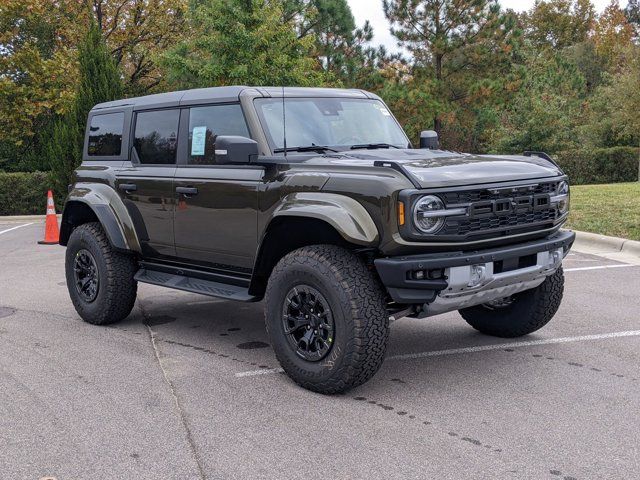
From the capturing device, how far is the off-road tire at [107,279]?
6.35 meters

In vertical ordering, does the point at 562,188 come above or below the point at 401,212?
above

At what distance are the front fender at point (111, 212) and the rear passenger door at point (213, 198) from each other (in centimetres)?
62

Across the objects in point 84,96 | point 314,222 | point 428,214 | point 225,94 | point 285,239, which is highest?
point 84,96

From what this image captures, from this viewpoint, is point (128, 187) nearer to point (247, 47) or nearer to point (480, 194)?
point (480, 194)

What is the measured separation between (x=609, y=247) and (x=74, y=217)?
722 cm

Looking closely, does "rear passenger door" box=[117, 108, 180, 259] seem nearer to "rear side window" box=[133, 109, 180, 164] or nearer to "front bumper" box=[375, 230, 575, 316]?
"rear side window" box=[133, 109, 180, 164]

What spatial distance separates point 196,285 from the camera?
570 cm

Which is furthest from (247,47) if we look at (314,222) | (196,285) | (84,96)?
(314,222)

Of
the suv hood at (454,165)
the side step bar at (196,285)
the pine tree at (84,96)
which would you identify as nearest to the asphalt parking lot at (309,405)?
the side step bar at (196,285)

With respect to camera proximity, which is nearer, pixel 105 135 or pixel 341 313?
pixel 341 313

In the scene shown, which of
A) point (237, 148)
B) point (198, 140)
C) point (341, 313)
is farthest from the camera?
point (198, 140)

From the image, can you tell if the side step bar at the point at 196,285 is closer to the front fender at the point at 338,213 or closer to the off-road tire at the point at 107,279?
the off-road tire at the point at 107,279

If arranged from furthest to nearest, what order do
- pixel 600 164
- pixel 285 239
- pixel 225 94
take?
pixel 600 164 → pixel 225 94 → pixel 285 239

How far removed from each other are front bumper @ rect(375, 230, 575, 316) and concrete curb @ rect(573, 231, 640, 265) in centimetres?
516
